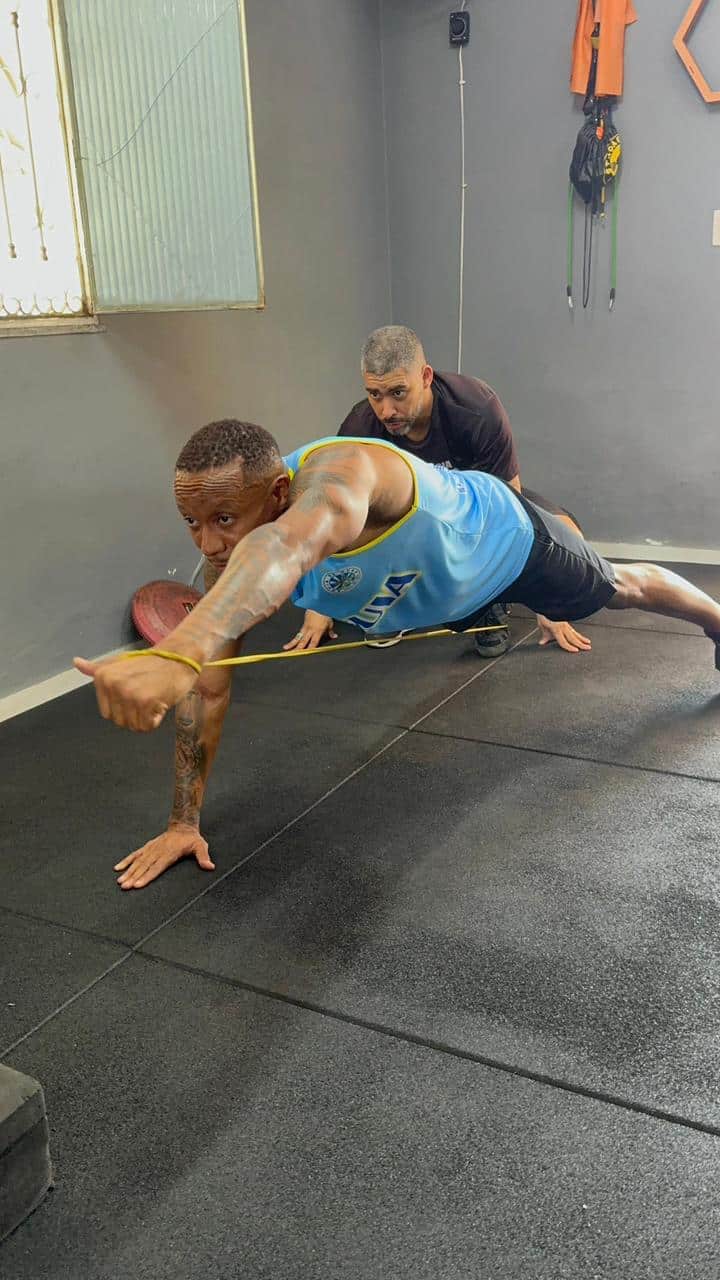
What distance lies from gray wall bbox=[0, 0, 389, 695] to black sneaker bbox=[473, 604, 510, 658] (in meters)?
1.19

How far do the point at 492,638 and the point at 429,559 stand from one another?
159 centimetres

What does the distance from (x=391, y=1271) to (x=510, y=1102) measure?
35 cm

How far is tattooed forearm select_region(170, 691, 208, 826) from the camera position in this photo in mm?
2240

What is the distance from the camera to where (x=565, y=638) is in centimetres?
369

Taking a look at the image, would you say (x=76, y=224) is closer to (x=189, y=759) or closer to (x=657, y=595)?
(x=189, y=759)

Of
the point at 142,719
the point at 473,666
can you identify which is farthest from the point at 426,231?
the point at 142,719

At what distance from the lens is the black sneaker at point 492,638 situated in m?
3.65

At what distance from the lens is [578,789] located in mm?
2623

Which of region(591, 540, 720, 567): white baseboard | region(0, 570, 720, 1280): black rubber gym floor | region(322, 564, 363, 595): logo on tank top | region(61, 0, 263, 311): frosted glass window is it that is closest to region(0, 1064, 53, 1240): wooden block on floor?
region(0, 570, 720, 1280): black rubber gym floor

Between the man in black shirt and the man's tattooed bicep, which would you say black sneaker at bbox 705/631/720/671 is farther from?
the man's tattooed bicep

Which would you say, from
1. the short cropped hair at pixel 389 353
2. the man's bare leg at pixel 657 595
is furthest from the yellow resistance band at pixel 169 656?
the short cropped hair at pixel 389 353

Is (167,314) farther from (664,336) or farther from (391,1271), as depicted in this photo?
(391,1271)

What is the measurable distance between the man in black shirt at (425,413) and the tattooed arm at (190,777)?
1.11 meters

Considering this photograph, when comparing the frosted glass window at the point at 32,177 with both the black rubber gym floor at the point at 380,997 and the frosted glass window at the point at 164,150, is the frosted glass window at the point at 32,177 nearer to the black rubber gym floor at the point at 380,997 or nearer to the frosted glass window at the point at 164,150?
the frosted glass window at the point at 164,150
